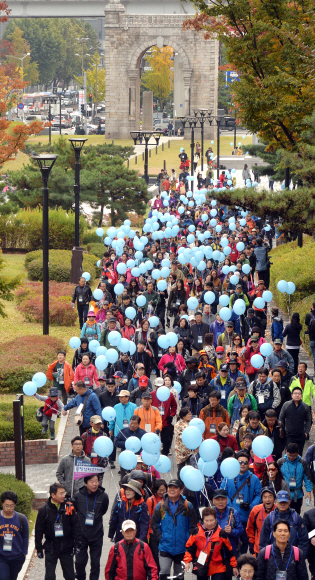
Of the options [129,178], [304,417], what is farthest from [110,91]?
[304,417]

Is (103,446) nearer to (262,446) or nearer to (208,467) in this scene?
(208,467)

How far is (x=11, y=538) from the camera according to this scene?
323 inches

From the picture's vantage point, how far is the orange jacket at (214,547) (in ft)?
25.7

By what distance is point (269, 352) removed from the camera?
13.5 m

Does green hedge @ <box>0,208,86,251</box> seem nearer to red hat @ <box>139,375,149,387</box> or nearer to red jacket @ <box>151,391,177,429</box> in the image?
red jacket @ <box>151,391,177,429</box>

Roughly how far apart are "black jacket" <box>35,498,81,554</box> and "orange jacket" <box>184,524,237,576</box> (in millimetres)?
1186

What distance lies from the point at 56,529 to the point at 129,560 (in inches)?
40.5

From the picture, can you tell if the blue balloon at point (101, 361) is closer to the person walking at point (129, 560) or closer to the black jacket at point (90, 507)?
the black jacket at point (90, 507)

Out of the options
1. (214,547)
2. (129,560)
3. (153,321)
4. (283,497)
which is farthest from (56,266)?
(129,560)

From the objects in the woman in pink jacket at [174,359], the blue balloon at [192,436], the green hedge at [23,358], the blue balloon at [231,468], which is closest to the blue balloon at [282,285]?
the woman in pink jacket at [174,359]

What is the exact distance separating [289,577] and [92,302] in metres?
11.1

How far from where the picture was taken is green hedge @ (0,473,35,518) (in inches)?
402

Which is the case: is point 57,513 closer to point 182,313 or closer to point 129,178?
point 182,313

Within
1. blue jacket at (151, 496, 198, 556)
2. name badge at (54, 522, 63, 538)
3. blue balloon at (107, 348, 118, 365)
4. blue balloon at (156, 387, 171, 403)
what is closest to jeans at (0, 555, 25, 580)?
name badge at (54, 522, 63, 538)
